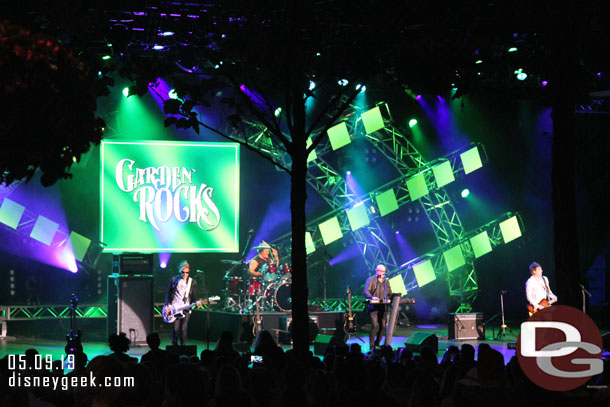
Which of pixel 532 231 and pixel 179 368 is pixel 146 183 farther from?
pixel 179 368

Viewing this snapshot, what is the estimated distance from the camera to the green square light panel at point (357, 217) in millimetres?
22750

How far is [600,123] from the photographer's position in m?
24.4

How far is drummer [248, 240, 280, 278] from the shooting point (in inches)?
770

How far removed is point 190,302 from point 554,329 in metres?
11.6

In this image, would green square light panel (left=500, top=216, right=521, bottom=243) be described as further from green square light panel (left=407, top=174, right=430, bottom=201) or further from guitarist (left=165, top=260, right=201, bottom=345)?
guitarist (left=165, top=260, right=201, bottom=345)

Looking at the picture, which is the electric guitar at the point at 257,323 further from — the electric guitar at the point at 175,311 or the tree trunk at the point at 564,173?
the tree trunk at the point at 564,173

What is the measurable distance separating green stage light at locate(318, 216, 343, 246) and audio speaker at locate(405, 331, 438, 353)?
8125 millimetres

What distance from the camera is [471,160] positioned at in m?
24.5

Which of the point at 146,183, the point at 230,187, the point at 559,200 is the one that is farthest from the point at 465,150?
the point at 559,200

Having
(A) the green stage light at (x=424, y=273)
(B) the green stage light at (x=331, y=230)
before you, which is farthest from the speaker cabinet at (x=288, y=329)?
(A) the green stage light at (x=424, y=273)

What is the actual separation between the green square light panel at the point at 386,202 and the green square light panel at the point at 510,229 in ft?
12.6

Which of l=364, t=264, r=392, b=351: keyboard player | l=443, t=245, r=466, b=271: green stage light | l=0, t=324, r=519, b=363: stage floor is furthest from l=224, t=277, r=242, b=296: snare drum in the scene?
l=443, t=245, r=466, b=271: green stage light

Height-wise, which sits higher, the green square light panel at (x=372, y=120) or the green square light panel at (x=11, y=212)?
the green square light panel at (x=372, y=120)

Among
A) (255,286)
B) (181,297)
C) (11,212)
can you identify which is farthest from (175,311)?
(11,212)
